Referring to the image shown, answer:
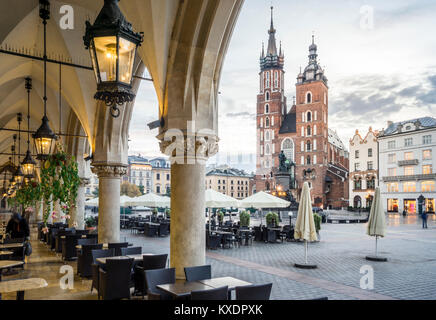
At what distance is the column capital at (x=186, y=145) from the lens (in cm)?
641

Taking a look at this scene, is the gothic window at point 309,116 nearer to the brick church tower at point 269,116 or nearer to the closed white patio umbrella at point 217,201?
the brick church tower at point 269,116

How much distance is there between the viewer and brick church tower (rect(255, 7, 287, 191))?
77188 millimetres

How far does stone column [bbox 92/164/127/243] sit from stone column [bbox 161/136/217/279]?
5.49m

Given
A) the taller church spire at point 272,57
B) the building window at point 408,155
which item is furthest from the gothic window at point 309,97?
the building window at point 408,155

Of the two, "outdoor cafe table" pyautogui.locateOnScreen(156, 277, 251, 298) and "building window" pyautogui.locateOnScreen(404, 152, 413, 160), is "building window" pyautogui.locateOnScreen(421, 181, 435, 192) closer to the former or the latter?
"building window" pyautogui.locateOnScreen(404, 152, 413, 160)

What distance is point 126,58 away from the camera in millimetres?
3740

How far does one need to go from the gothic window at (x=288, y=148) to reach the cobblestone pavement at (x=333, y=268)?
190ft

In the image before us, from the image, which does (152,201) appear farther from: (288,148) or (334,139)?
(334,139)

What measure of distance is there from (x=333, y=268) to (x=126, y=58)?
9.24 meters

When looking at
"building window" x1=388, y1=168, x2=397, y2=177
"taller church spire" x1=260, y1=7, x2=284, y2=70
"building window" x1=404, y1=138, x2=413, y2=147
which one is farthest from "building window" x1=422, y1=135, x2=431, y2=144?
"taller church spire" x1=260, y1=7, x2=284, y2=70

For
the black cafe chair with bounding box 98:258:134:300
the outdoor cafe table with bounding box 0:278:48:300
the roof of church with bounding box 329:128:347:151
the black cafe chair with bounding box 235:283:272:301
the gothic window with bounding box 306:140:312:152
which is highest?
the roof of church with bounding box 329:128:347:151
